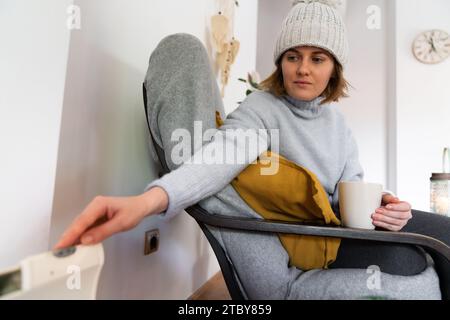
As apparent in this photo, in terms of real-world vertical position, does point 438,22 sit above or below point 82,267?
above

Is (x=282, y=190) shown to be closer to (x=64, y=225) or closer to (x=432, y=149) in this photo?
(x=64, y=225)

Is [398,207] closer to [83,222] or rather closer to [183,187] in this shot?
[183,187]

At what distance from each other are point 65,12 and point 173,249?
3.09 ft

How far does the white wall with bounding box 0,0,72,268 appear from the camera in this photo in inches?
22.5

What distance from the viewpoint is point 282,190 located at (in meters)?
0.68

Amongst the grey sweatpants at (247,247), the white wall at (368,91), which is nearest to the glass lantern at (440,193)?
the white wall at (368,91)

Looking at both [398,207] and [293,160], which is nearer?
[398,207]

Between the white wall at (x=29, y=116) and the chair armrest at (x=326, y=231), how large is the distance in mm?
331

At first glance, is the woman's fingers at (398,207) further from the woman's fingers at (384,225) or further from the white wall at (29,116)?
the white wall at (29,116)

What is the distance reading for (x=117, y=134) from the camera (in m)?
0.93

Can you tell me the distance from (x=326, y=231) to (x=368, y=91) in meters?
3.09

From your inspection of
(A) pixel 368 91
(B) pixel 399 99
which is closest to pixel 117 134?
(B) pixel 399 99

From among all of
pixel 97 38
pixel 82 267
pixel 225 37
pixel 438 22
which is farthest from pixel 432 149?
pixel 82 267
